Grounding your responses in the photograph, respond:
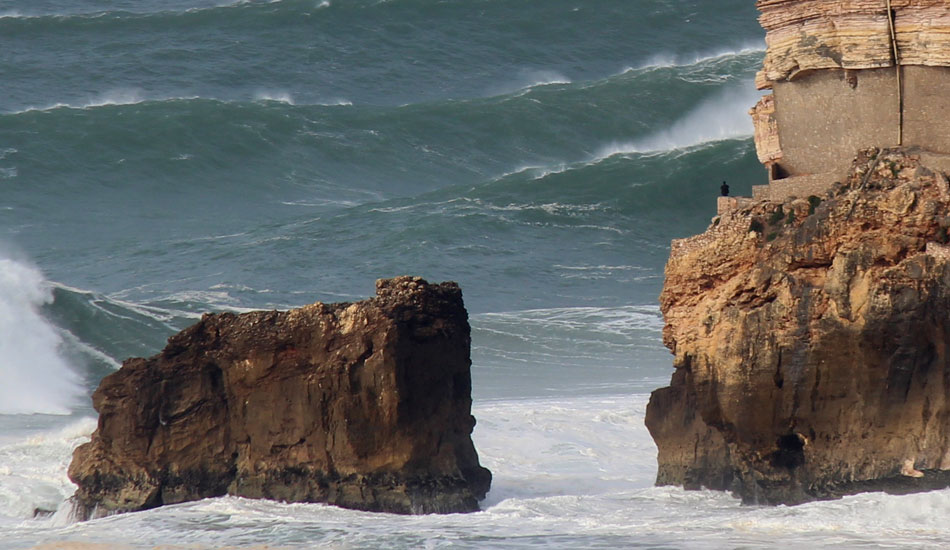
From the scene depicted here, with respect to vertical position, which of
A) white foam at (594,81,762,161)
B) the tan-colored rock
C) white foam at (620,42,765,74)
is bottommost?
the tan-colored rock

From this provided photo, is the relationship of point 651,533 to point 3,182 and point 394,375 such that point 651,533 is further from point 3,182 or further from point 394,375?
point 3,182

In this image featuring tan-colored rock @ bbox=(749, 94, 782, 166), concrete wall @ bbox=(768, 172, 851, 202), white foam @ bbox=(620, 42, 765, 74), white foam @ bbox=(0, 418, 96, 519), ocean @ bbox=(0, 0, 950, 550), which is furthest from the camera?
white foam @ bbox=(620, 42, 765, 74)

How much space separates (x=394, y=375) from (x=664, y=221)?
20.9 m

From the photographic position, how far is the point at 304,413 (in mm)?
15023

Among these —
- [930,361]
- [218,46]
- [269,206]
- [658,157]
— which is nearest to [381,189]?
[269,206]

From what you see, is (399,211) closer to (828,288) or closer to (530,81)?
(530,81)

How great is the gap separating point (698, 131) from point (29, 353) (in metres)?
18.5

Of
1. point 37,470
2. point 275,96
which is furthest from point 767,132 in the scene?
point 275,96

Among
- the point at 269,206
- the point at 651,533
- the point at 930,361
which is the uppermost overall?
the point at 269,206

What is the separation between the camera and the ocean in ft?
48.5

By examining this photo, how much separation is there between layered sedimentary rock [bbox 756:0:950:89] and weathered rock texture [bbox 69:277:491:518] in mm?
3180

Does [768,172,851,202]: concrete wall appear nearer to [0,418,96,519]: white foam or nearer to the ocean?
the ocean

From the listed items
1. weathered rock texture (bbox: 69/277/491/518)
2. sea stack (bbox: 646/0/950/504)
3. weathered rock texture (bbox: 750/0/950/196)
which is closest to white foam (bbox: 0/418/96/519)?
weathered rock texture (bbox: 69/277/491/518)

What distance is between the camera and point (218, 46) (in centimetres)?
4422
